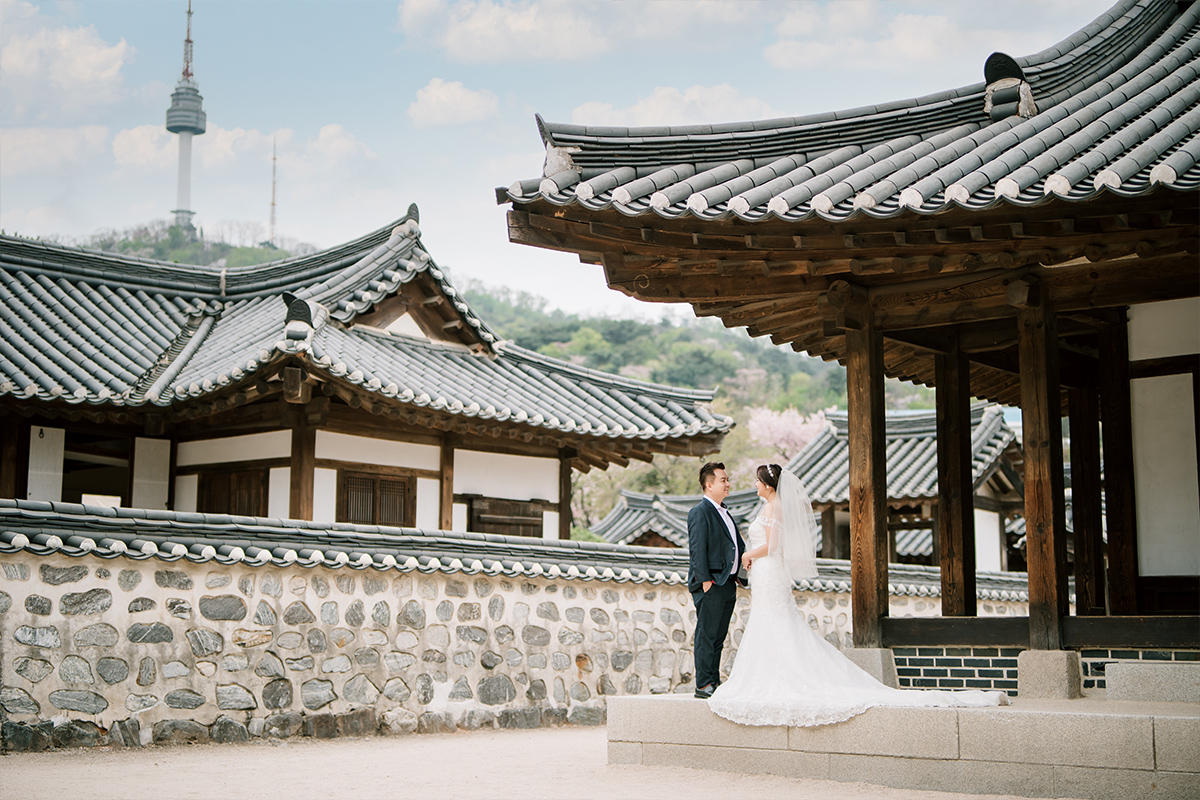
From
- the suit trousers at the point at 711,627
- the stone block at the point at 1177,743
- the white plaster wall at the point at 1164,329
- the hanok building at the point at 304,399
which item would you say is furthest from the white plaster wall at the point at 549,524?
the stone block at the point at 1177,743

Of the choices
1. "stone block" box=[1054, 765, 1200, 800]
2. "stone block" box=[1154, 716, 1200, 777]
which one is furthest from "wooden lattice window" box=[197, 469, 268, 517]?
"stone block" box=[1154, 716, 1200, 777]

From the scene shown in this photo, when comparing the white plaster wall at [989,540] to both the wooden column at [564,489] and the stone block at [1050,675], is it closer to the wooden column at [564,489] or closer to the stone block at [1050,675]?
the wooden column at [564,489]

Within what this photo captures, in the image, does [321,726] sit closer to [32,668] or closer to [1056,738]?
[32,668]

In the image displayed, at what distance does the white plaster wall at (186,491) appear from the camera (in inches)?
514

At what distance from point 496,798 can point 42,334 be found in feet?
33.5

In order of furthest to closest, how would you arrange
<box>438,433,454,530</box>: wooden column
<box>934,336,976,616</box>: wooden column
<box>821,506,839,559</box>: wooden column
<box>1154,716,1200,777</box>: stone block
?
<box>821,506,839,559</box>: wooden column → <box>438,433,454,530</box>: wooden column → <box>934,336,976,616</box>: wooden column → <box>1154,716,1200,777</box>: stone block

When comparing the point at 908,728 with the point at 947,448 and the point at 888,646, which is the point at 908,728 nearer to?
the point at 888,646

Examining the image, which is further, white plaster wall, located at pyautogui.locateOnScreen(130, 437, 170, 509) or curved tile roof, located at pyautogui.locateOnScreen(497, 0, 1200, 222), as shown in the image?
white plaster wall, located at pyautogui.locateOnScreen(130, 437, 170, 509)

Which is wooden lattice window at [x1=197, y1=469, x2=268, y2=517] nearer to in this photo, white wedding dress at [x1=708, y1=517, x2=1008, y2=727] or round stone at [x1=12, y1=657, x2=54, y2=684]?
round stone at [x1=12, y1=657, x2=54, y2=684]

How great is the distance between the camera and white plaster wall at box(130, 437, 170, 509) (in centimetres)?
1283

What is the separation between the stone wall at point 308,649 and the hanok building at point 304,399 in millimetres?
2238

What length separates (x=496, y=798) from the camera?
5.58 metres

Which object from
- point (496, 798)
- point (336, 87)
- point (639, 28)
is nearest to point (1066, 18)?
point (639, 28)

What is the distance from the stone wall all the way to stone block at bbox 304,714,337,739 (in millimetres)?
12
